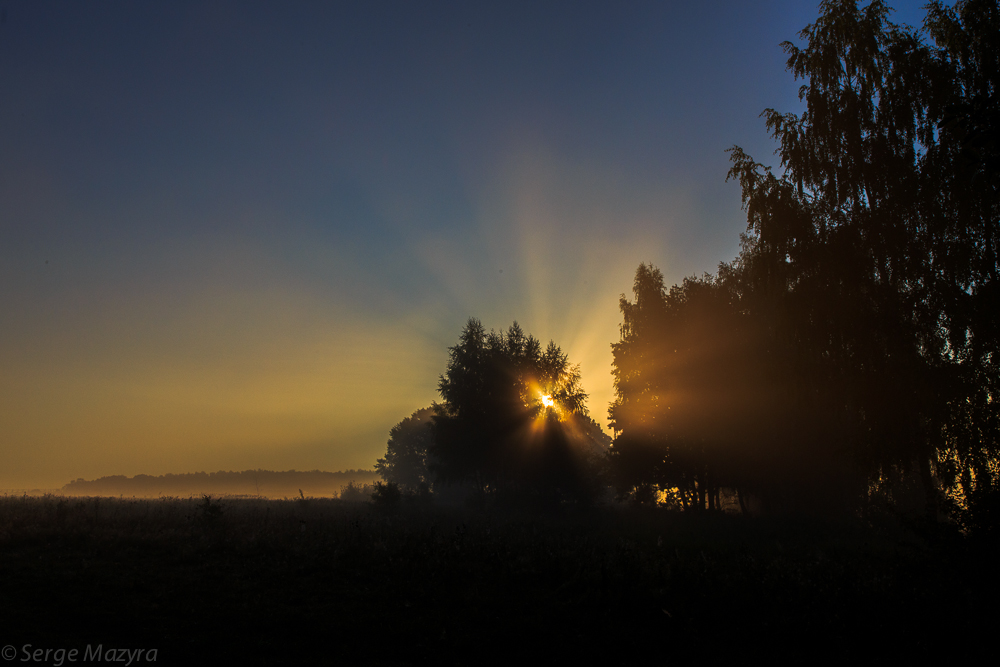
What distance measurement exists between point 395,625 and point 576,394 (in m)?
31.7

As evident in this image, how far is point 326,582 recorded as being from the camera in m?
10.2

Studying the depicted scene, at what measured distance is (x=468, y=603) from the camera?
8.96m

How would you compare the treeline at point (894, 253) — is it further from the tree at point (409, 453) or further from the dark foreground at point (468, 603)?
the tree at point (409, 453)

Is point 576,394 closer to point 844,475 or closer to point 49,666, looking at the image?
point 844,475

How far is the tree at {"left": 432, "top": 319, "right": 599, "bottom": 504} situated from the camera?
34.3 meters

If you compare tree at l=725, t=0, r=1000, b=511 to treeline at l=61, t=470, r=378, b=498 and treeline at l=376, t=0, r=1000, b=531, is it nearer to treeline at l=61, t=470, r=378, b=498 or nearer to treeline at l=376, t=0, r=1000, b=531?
treeline at l=376, t=0, r=1000, b=531

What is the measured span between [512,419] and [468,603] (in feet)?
85.4

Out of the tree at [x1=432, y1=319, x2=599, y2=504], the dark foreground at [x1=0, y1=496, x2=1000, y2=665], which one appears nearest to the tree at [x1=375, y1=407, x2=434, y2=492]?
the tree at [x1=432, y1=319, x2=599, y2=504]

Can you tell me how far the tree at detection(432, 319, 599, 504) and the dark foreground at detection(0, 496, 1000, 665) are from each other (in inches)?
843

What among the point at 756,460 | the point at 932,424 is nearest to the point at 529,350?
the point at 756,460

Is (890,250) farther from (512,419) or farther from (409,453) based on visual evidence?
(409,453)

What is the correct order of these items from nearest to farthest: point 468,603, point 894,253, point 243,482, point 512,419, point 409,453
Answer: point 468,603 < point 894,253 < point 512,419 < point 409,453 < point 243,482

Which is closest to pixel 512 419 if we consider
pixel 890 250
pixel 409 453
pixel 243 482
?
pixel 890 250

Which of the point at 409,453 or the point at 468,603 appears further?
the point at 409,453
